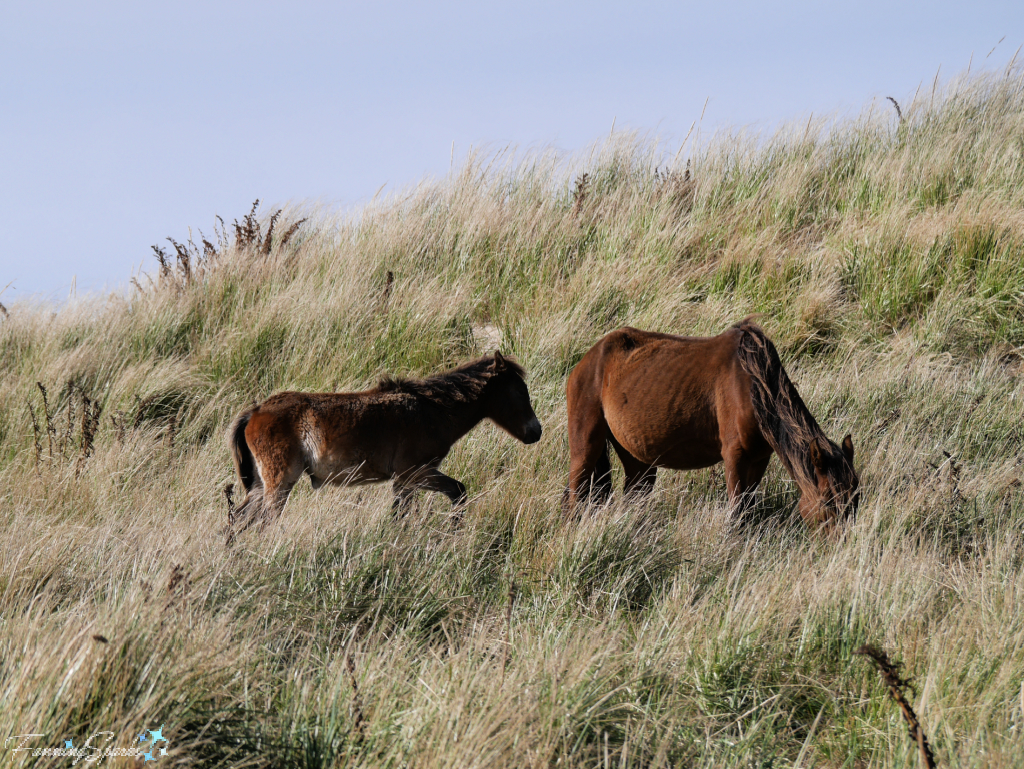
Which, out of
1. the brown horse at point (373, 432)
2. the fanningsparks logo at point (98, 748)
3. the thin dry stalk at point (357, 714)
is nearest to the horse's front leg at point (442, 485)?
the brown horse at point (373, 432)

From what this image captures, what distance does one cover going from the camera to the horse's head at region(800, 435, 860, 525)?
4246mm

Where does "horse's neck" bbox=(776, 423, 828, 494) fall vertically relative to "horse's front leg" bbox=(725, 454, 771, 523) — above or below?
above

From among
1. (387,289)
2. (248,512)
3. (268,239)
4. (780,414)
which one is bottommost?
(248,512)

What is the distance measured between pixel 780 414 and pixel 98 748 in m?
3.46

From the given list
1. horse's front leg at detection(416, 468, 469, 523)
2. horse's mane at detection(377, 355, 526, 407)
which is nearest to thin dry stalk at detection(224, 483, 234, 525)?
horse's front leg at detection(416, 468, 469, 523)

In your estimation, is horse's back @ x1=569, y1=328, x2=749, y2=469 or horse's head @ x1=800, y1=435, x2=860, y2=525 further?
horse's back @ x1=569, y1=328, x2=749, y2=469

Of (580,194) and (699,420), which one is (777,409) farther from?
(580,194)

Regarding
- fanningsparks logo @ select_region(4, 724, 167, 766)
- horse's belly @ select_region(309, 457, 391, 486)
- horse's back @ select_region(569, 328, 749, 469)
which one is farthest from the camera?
horse's belly @ select_region(309, 457, 391, 486)

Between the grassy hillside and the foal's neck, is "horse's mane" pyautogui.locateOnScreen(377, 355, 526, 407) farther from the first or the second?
the grassy hillside

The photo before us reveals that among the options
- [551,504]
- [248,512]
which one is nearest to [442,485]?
[551,504]

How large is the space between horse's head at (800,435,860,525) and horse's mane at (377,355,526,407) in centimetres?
240

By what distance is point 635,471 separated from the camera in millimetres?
5906

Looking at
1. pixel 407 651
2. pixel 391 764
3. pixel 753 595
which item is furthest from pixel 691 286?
pixel 391 764

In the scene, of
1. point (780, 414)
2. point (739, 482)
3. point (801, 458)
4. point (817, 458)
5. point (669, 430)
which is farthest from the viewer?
point (669, 430)
